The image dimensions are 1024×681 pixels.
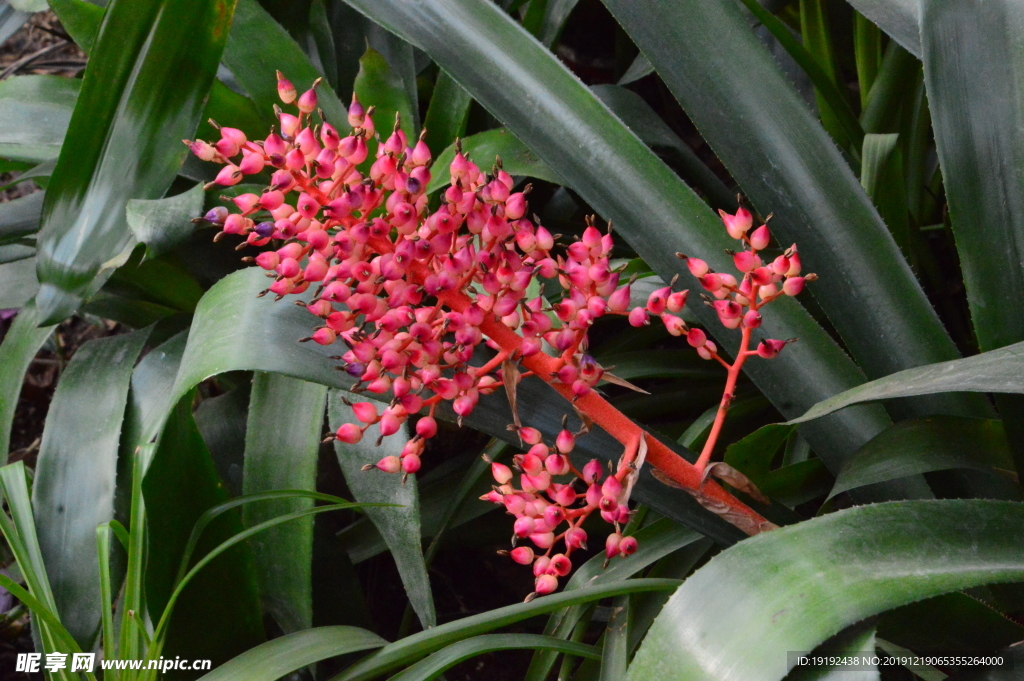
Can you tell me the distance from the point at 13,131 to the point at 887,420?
131 centimetres

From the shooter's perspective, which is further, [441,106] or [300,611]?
[441,106]

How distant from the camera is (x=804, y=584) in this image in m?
0.53

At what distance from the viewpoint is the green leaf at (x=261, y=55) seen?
112 cm

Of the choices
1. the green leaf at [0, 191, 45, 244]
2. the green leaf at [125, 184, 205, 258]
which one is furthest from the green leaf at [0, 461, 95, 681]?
the green leaf at [0, 191, 45, 244]

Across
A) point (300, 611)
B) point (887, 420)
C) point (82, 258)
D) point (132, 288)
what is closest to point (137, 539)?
point (300, 611)

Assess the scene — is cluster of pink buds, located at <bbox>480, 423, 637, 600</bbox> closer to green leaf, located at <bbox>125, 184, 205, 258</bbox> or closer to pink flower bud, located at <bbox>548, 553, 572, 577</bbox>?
pink flower bud, located at <bbox>548, 553, 572, 577</bbox>

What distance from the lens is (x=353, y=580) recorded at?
43.8 inches

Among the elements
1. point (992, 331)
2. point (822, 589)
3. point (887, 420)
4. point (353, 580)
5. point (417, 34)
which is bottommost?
point (353, 580)

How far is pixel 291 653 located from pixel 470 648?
20cm

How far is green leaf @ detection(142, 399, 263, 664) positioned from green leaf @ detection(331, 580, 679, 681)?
0.19 metres

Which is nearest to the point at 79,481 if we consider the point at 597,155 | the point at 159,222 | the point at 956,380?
the point at 159,222

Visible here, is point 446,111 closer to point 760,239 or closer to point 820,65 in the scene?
point 820,65

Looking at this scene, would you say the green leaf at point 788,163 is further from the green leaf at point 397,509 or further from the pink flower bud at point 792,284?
the green leaf at point 397,509

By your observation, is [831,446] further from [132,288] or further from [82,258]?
[132,288]
